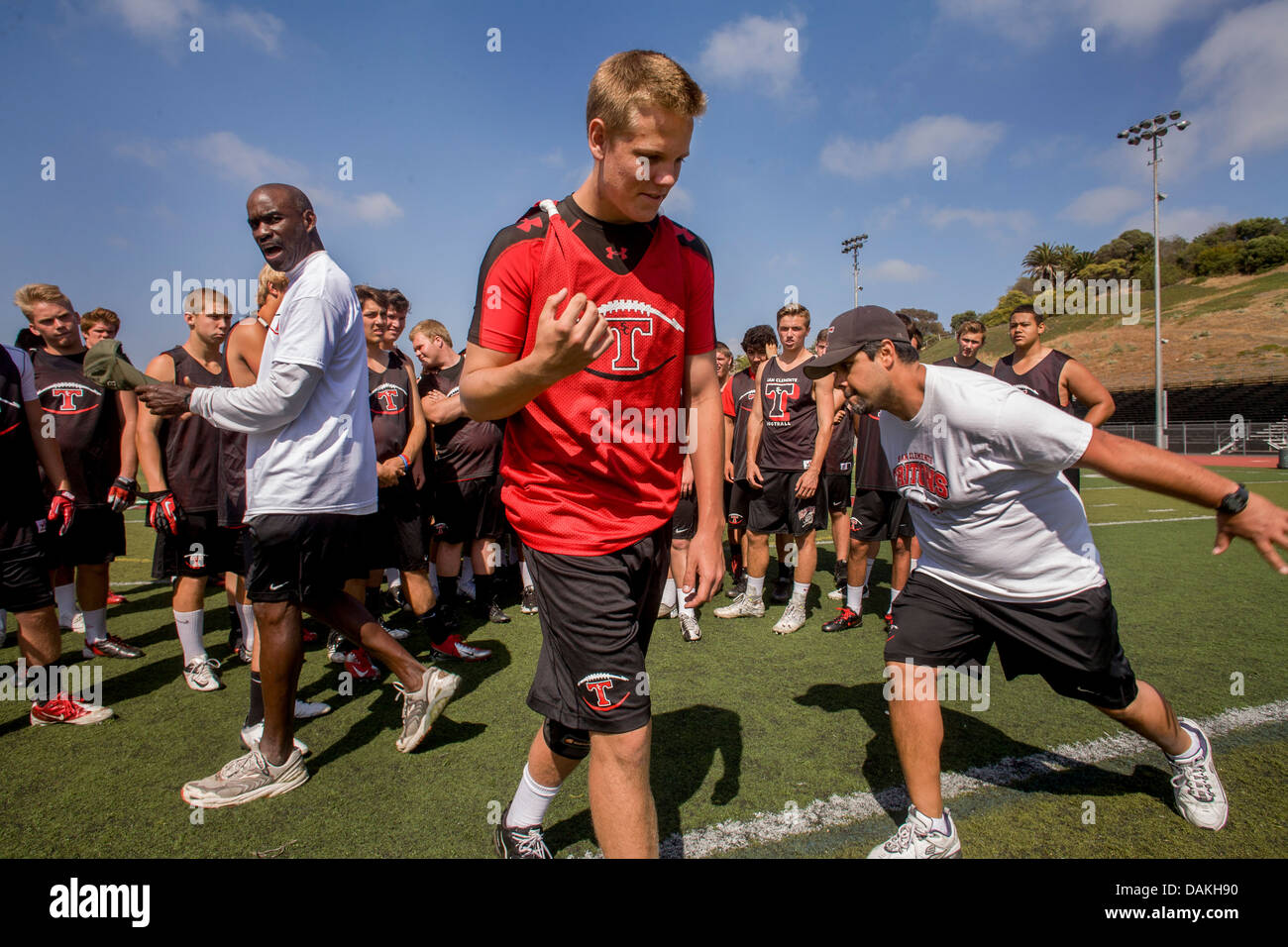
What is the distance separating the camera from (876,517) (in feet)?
18.8

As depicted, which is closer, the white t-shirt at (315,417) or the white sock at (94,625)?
the white t-shirt at (315,417)

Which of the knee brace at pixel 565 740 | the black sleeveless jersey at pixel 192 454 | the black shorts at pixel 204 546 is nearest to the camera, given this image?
the knee brace at pixel 565 740

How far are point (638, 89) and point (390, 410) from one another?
12.8 ft

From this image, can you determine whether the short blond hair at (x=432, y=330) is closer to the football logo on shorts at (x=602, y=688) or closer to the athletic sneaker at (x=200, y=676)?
the athletic sneaker at (x=200, y=676)

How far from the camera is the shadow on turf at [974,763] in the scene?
2982mm

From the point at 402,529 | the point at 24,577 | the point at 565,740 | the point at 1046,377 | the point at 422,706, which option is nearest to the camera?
the point at 565,740

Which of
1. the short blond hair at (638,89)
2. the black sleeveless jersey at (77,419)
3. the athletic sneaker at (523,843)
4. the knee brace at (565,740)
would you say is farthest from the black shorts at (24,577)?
the short blond hair at (638,89)

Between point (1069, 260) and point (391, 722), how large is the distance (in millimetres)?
95503

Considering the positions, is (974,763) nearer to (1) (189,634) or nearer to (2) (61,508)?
(1) (189,634)

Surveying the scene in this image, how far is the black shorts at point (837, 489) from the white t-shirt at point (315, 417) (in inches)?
179

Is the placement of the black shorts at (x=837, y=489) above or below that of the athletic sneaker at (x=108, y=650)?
above

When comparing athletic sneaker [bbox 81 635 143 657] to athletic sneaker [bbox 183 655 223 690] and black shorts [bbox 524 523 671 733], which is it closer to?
athletic sneaker [bbox 183 655 223 690]

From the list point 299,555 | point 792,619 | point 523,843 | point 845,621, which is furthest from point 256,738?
point 845,621
